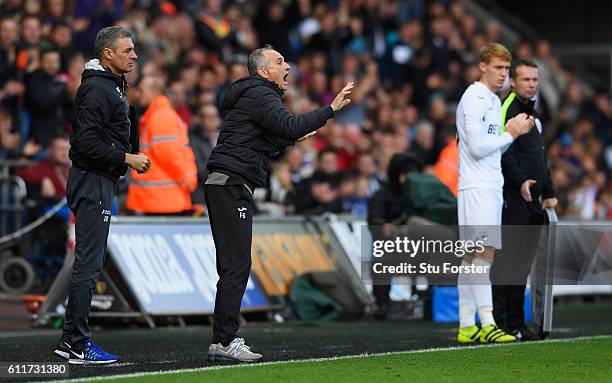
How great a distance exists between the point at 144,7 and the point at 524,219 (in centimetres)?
1000

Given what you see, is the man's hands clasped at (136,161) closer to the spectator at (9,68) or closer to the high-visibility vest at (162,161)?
the high-visibility vest at (162,161)

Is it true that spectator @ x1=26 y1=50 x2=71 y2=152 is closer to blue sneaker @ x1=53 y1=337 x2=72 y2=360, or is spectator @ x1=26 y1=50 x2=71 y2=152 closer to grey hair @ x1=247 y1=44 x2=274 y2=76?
grey hair @ x1=247 y1=44 x2=274 y2=76

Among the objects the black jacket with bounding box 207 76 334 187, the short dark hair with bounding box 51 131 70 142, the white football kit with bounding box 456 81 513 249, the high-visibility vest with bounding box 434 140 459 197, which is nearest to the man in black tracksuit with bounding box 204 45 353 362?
the black jacket with bounding box 207 76 334 187

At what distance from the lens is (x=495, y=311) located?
512 inches

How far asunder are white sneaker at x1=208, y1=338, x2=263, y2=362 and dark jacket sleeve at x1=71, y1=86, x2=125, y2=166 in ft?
4.98

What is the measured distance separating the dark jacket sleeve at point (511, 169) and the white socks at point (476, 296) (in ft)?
3.01

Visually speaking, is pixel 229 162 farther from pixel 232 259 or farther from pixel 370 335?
pixel 370 335

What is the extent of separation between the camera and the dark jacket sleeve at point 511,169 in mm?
12727

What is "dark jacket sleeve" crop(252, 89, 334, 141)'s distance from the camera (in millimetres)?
10086

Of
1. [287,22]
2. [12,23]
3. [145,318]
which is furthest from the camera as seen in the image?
[287,22]

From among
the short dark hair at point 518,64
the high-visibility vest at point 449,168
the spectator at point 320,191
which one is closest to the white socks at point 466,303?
the short dark hair at point 518,64

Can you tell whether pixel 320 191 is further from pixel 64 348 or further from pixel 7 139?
pixel 64 348

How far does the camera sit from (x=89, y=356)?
10.1 m

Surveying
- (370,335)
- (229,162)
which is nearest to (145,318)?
(370,335)
